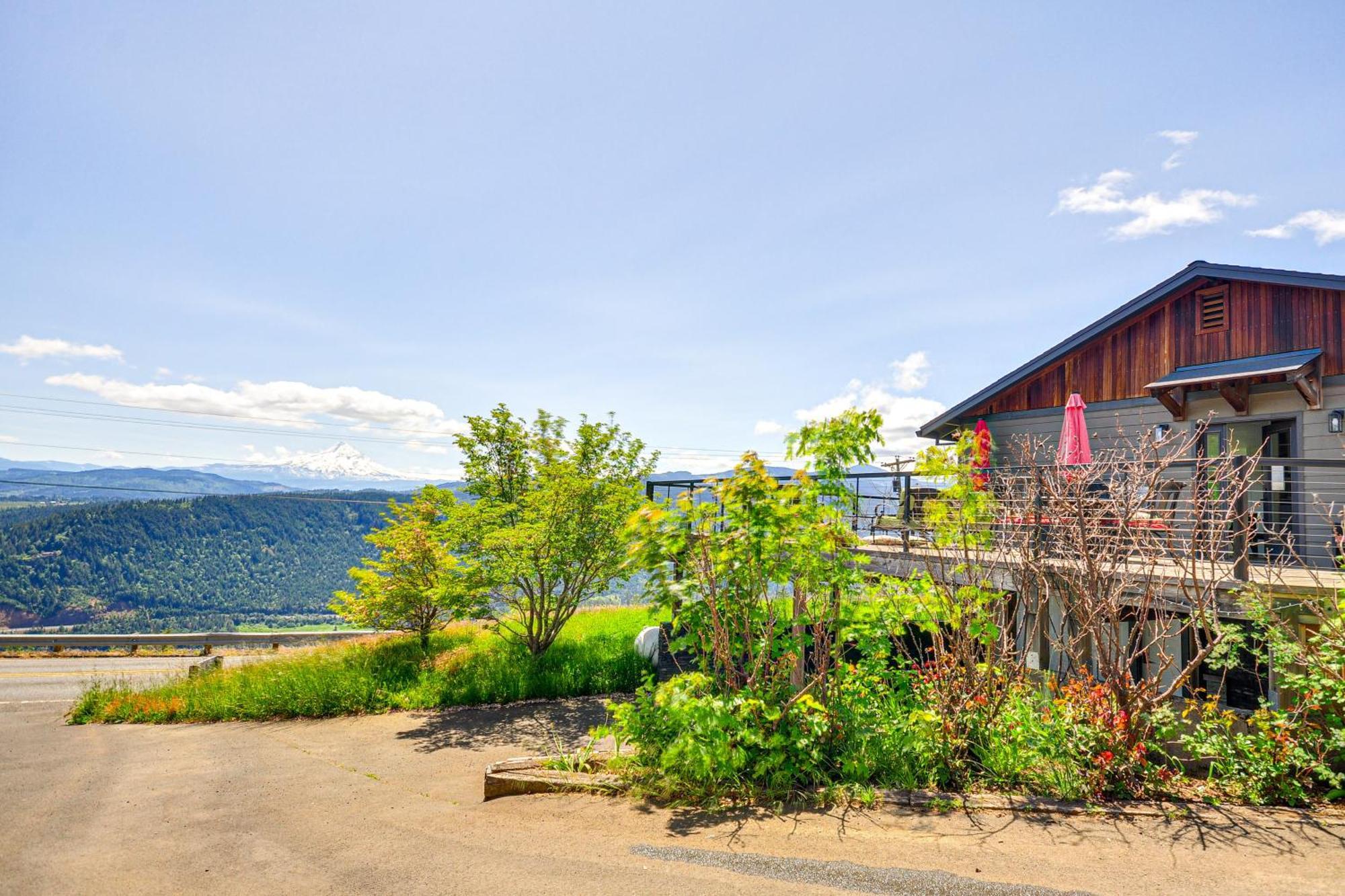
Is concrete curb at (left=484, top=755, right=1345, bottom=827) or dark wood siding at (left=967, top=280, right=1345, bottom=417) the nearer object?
concrete curb at (left=484, top=755, right=1345, bottom=827)

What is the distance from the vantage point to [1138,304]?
38.2 ft

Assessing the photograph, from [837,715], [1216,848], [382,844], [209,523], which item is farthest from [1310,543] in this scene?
[209,523]

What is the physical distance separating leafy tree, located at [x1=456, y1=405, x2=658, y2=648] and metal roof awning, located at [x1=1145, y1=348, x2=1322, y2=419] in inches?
361

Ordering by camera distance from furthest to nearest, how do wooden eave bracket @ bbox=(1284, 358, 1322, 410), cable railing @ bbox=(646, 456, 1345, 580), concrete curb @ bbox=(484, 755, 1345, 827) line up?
wooden eave bracket @ bbox=(1284, 358, 1322, 410), cable railing @ bbox=(646, 456, 1345, 580), concrete curb @ bbox=(484, 755, 1345, 827)

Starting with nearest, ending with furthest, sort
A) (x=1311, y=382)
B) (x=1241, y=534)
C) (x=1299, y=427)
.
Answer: (x=1241, y=534)
(x=1311, y=382)
(x=1299, y=427)

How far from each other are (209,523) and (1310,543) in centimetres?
16953

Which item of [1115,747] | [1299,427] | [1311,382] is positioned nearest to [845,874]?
[1115,747]

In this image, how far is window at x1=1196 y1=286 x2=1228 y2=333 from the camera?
35.7 ft

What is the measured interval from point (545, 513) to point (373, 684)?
3730 millimetres

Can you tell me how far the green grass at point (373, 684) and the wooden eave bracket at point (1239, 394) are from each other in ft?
33.5

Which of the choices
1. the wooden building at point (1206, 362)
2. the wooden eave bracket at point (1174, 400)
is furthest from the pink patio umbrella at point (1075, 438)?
the wooden eave bracket at point (1174, 400)

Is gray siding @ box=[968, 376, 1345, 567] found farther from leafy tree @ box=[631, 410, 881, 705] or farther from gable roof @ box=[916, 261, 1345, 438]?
leafy tree @ box=[631, 410, 881, 705]

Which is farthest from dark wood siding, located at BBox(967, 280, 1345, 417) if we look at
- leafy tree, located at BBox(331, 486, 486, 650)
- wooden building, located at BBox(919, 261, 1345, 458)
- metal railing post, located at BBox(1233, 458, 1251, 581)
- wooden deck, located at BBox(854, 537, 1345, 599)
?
leafy tree, located at BBox(331, 486, 486, 650)

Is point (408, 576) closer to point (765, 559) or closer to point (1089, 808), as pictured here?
Answer: point (765, 559)
